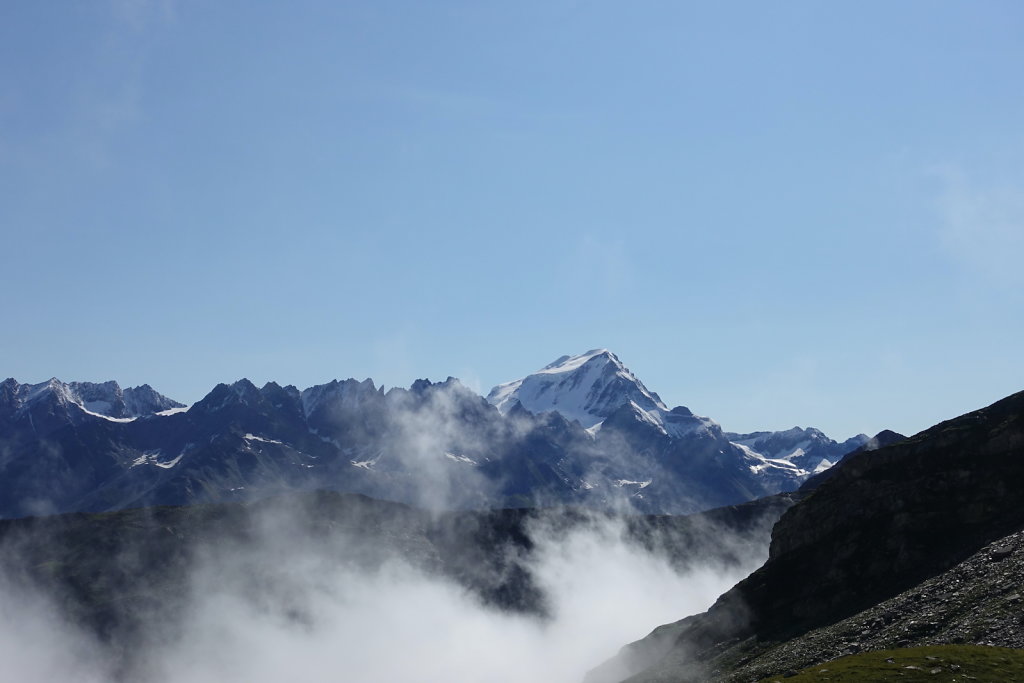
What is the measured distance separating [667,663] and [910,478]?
56954 mm

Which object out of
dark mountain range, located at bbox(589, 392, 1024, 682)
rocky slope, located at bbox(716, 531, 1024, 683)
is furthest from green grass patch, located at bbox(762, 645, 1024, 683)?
dark mountain range, located at bbox(589, 392, 1024, 682)

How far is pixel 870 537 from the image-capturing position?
6550 inches

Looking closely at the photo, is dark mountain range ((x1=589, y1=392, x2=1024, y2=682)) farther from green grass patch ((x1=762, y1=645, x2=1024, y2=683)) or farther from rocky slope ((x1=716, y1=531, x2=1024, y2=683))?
green grass patch ((x1=762, y1=645, x2=1024, y2=683))

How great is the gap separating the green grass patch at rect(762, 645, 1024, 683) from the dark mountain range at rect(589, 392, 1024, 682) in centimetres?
3338

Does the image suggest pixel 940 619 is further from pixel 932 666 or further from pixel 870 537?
pixel 870 537

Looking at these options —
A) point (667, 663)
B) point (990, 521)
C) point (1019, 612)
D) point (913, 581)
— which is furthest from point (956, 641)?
point (667, 663)

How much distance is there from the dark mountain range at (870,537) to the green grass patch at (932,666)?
33376 millimetres

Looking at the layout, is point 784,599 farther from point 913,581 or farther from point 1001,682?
point 1001,682

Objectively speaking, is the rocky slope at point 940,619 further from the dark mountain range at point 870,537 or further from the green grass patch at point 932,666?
the green grass patch at point 932,666

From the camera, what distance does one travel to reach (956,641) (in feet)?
344

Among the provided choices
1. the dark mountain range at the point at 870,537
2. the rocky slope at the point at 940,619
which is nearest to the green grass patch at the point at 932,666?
the rocky slope at the point at 940,619

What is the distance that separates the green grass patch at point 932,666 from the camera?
278 feet

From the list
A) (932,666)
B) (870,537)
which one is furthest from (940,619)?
(870,537)

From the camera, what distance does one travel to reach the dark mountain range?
15125 centimetres
